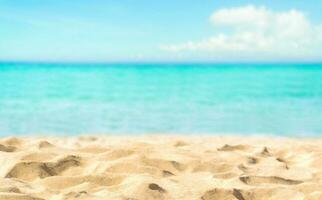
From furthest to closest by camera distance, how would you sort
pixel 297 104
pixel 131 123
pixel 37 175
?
pixel 297 104 < pixel 131 123 < pixel 37 175

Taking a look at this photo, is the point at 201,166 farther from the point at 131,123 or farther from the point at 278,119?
the point at 278,119

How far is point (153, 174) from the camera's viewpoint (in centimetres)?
352

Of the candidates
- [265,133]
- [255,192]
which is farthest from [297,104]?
[255,192]

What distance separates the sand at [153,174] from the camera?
3.02 meters

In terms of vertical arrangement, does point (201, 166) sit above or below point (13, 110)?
above

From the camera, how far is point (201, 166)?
384 cm

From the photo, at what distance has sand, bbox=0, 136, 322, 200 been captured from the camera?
302 centimetres

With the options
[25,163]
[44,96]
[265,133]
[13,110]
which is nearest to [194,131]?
[265,133]

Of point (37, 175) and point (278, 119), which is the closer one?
point (37, 175)

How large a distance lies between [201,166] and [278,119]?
8586 millimetres

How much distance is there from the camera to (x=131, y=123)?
37.6 feet

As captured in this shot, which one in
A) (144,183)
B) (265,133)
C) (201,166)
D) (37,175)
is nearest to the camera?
(144,183)

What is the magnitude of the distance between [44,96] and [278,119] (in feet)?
32.5

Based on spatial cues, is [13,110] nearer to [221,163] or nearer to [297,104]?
[297,104]
